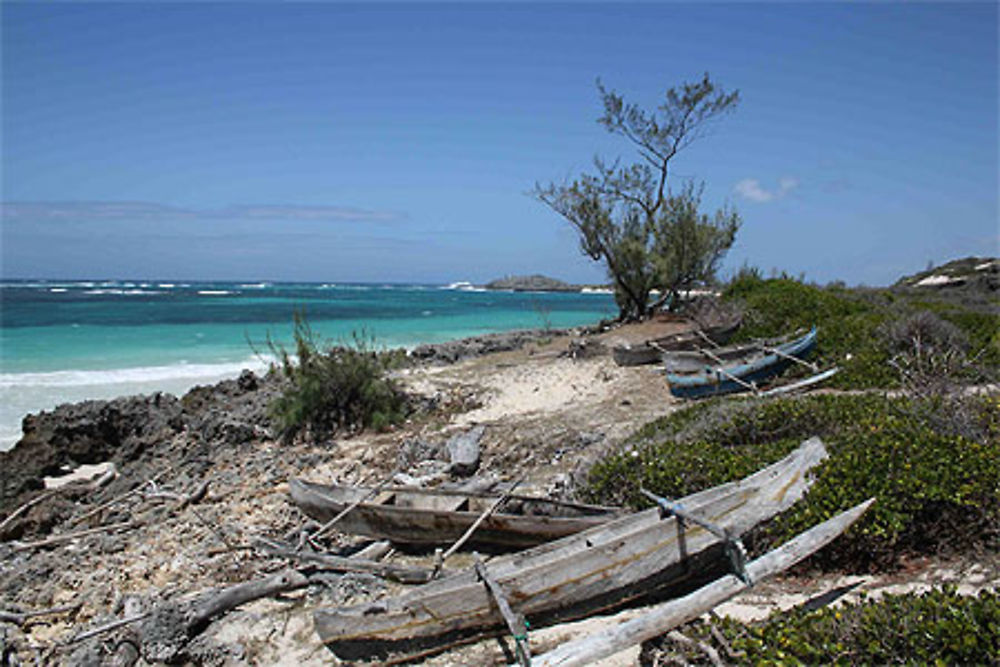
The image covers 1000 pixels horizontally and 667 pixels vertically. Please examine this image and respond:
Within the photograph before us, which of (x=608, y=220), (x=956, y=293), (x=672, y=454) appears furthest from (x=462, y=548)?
(x=956, y=293)

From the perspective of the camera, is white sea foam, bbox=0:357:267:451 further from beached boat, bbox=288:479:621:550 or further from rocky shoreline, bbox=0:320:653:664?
beached boat, bbox=288:479:621:550

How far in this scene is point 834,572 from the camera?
5.32 meters

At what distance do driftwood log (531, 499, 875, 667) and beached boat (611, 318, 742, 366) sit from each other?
10.1m

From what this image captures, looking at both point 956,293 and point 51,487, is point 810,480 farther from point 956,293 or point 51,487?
point 956,293

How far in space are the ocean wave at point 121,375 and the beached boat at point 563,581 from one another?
14.5 metres

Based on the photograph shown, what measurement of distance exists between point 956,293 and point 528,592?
104ft

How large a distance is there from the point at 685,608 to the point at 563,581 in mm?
Result: 955

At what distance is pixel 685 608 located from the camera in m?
4.29

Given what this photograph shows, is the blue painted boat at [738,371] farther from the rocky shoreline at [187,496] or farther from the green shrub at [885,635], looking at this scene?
the green shrub at [885,635]

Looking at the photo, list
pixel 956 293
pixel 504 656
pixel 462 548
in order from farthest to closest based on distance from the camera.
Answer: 1. pixel 956 293
2. pixel 462 548
3. pixel 504 656

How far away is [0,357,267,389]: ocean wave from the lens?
18.7 m

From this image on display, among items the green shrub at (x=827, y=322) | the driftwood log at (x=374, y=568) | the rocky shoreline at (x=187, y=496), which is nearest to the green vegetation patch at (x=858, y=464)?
the rocky shoreline at (x=187, y=496)

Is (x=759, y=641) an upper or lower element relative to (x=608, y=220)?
lower

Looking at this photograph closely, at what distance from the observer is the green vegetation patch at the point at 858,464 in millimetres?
5254
